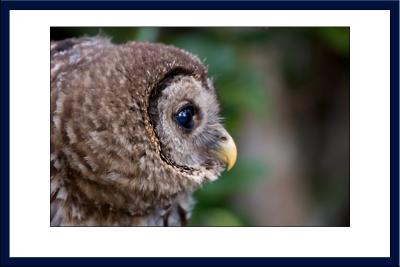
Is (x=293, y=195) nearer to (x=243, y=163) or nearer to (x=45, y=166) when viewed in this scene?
(x=243, y=163)

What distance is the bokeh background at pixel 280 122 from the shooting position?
3.11 m

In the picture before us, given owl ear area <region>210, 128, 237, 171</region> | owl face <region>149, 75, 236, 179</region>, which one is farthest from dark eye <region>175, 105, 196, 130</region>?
owl ear area <region>210, 128, 237, 171</region>

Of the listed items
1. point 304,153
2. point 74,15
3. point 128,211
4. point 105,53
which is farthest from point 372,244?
point 304,153

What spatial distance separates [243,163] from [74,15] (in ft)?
4.84

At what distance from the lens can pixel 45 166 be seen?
191 cm

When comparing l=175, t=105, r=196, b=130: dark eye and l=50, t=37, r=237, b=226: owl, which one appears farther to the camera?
l=175, t=105, r=196, b=130: dark eye

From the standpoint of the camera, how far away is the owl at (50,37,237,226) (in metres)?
1.84

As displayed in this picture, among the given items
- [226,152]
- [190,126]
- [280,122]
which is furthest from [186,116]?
[280,122]

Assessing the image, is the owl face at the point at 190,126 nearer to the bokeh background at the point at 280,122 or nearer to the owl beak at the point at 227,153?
the owl beak at the point at 227,153

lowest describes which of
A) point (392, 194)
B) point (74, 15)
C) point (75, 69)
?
point (392, 194)

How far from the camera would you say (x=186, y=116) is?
1.99 m

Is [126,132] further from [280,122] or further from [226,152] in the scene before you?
[280,122]

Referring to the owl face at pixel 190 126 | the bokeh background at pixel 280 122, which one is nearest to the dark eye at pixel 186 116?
the owl face at pixel 190 126

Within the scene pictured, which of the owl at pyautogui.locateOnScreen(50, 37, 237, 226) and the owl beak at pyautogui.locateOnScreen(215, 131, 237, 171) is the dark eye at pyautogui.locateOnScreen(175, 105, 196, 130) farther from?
the owl beak at pyautogui.locateOnScreen(215, 131, 237, 171)
